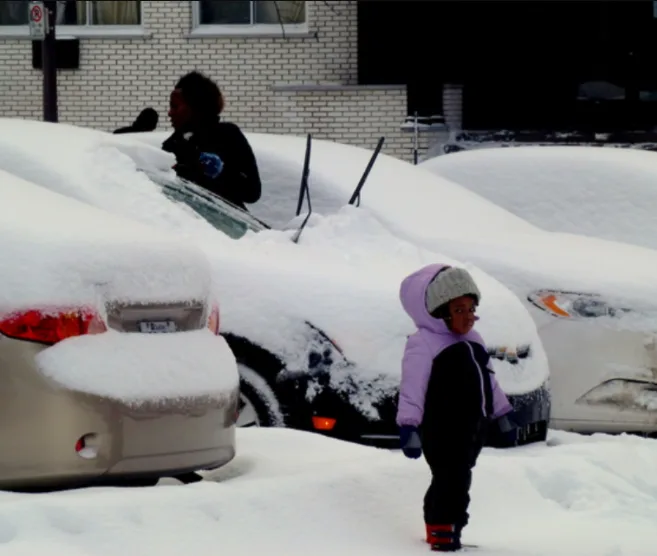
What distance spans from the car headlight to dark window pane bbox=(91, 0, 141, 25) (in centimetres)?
1405

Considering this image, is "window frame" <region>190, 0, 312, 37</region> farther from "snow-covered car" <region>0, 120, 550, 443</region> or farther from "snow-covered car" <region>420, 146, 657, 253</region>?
"snow-covered car" <region>0, 120, 550, 443</region>

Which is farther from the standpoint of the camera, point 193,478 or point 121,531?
point 193,478

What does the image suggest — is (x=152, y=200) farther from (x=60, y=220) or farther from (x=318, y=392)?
(x=60, y=220)

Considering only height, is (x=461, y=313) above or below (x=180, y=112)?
below

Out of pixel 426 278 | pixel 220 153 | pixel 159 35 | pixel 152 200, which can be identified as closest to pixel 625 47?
pixel 159 35

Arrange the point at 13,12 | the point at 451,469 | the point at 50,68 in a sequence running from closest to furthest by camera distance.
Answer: the point at 451,469 → the point at 50,68 → the point at 13,12

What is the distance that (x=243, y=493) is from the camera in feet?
16.3

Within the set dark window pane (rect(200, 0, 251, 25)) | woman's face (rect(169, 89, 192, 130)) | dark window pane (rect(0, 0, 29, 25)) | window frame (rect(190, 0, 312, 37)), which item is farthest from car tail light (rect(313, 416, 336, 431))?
dark window pane (rect(0, 0, 29, 25))

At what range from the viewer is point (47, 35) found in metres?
14.2

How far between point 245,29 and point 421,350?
15820 millimetres

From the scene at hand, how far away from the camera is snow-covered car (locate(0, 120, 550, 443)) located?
245 inches

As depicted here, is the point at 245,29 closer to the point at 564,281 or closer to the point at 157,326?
the point at 564,281

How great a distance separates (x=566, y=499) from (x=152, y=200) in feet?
7.19

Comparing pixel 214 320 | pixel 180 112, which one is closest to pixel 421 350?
pixel 214 320
